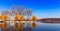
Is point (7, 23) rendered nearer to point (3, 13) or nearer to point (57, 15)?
point (3, 13)

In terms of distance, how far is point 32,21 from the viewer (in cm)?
399

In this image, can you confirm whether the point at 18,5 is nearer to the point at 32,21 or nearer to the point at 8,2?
the point at 8,2

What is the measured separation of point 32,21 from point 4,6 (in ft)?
3.27

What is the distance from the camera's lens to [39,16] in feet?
12.7

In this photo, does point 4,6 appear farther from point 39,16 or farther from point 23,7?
point 39,16

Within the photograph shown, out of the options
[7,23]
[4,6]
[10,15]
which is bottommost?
[7,23]

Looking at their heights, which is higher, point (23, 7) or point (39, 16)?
point (23, 7)

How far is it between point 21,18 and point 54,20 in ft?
3.43

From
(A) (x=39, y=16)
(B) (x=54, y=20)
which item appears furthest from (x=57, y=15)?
(A) (x=39, y=16)

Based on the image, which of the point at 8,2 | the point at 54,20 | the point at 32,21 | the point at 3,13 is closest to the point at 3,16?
the point at 3,13

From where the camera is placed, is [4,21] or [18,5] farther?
[4,21]

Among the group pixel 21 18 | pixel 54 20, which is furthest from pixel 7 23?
pixel 54 20

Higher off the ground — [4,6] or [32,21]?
[4,6]

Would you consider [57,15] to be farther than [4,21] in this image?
No
